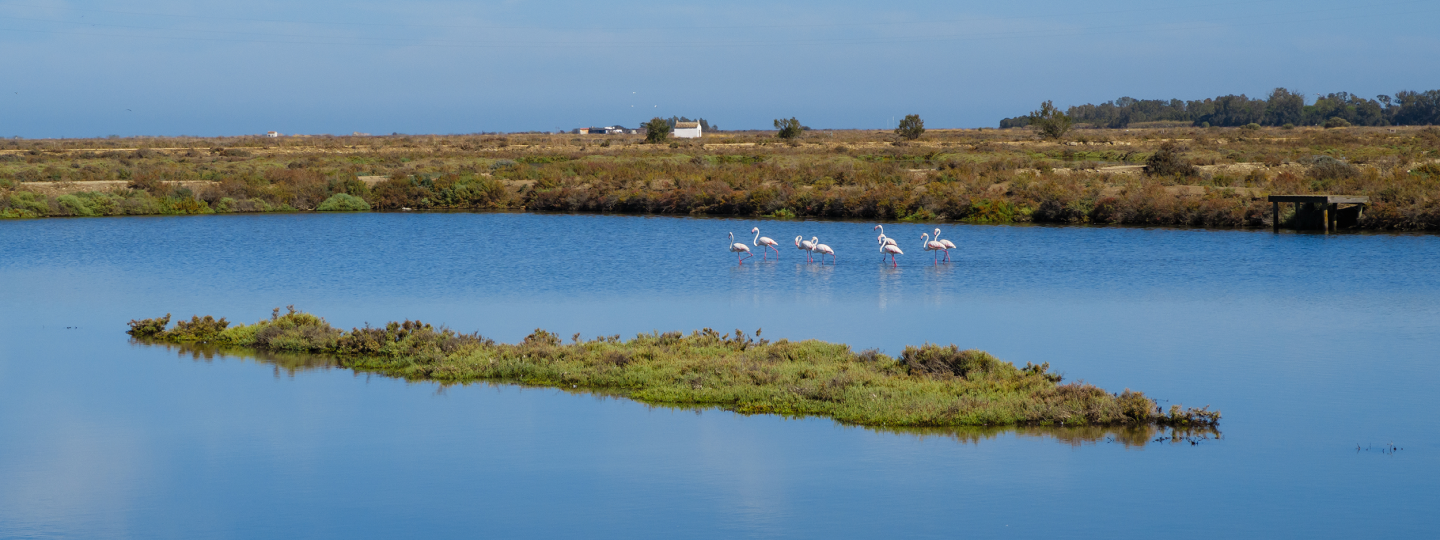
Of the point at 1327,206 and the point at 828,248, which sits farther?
the point at 1327,206

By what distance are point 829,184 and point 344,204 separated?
16.9 meters

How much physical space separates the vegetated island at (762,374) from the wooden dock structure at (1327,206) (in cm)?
1949

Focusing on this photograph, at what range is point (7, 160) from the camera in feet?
203

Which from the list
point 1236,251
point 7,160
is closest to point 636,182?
point 1236,251

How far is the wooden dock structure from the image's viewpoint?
29.4 meters

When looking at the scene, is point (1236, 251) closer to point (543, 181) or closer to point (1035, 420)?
point (1035, 420)

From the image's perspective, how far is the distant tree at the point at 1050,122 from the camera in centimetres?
8003

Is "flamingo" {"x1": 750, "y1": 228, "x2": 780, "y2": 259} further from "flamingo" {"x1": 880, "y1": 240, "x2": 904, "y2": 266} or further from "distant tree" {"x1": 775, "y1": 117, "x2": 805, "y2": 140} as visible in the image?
"distant tree" {"x1": 775, "y1": 117, "x2": 805, "y2": 140}

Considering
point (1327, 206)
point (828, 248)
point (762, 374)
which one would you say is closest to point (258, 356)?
point (762, 374)

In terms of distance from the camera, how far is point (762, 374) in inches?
488

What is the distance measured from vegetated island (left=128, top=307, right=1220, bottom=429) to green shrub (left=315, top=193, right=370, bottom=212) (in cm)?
2878

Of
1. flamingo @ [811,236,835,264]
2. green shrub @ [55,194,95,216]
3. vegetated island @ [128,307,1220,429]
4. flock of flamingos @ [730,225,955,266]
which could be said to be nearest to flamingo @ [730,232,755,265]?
flock of flamingos @ [730,225,955,266]

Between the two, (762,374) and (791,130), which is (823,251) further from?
(791,130)

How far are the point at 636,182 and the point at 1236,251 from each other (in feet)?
72.2
